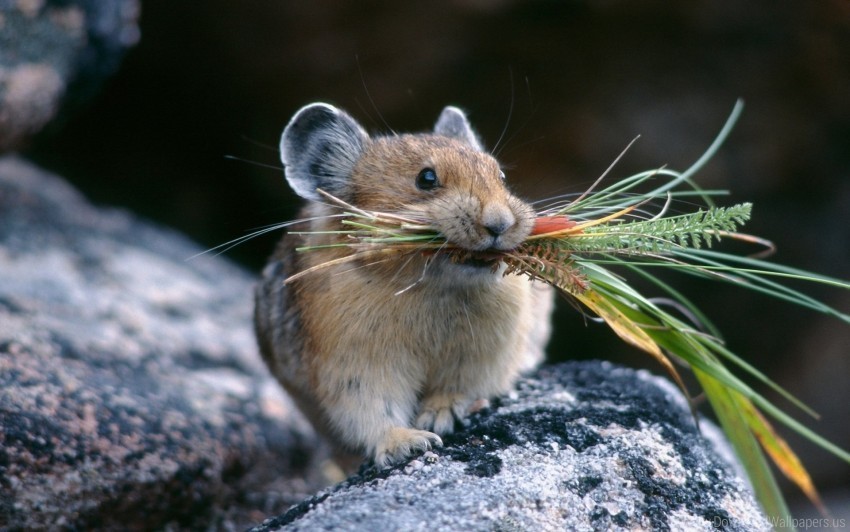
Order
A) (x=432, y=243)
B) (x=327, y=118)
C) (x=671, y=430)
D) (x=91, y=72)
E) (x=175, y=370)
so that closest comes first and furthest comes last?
1. (x=432, y=243)
2. (x=671, y=430)
3. (x=327, y=118)
4. (x=175, y=370)
5. (x=91, y=72)

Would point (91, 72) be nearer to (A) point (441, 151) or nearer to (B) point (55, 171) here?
(B) point (55, 171)

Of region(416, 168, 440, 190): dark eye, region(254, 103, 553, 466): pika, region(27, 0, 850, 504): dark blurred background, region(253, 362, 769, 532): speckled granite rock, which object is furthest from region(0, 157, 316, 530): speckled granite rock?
region(416, 168, 440, 190): dark eye

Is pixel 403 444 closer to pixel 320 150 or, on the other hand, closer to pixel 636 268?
pixel 636 268

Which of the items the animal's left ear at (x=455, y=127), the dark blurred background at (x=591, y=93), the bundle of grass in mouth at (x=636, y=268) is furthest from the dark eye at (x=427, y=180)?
the dark blurred background at (x=591, y=93)

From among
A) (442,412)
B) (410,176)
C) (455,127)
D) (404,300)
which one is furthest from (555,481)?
(455,127)

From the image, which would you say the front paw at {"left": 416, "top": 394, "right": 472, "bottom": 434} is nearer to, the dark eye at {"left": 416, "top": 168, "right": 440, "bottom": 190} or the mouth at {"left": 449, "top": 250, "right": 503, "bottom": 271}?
the mouth at {"left": 449, "top": 250, "right": 503, "bottom": 271}

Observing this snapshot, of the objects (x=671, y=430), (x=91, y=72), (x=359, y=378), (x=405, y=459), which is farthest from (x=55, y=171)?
(x=671, y=430)

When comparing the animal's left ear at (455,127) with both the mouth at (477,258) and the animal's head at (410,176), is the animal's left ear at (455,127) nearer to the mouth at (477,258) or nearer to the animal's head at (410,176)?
the animal's head at (410,176)
